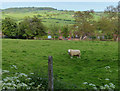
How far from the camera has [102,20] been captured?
53.0 meters

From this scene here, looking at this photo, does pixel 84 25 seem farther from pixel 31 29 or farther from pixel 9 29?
pixel 9 29

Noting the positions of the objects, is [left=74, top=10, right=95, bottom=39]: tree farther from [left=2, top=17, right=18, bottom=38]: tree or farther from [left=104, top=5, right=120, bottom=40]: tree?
[left=2, top=17, right=18, bottom=38]: tree

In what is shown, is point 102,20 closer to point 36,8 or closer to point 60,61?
point 60,61

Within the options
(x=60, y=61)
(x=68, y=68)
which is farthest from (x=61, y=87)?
(x=60, y=61)

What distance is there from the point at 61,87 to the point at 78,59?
7398 mm

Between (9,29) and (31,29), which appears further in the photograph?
(9,29)

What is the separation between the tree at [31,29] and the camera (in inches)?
1982

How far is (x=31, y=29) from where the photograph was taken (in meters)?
51.9

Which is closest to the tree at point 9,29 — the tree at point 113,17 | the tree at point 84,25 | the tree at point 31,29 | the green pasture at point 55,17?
the tree at point 31,29

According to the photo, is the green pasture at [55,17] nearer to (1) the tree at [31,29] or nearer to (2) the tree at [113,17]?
(1) the tree at [31,29]

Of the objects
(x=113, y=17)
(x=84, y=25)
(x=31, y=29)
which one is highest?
(x=113, y=17)

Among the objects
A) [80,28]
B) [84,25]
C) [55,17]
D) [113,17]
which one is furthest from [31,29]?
[55,17]

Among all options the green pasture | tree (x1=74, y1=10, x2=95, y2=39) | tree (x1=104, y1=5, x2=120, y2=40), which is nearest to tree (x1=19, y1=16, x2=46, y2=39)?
tree (x1=74, y1=10, x2=95, y2=39)

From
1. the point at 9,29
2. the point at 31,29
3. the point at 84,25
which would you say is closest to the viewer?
the point at 84,25
